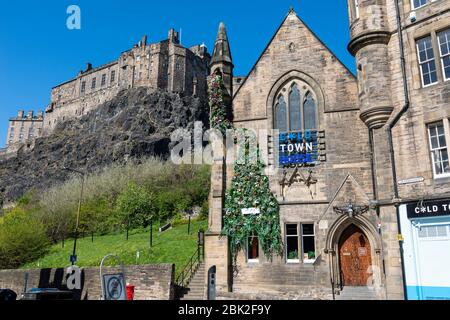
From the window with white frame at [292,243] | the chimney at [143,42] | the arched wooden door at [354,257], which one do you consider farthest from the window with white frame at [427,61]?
the chimney at [143,42]

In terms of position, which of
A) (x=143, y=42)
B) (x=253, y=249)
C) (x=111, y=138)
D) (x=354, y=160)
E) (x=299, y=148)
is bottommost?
(x=253, y=249)

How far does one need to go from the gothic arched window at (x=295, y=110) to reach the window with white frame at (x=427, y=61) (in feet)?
20.2

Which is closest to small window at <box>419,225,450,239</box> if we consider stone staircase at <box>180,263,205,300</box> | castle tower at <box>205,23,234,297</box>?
castle tower at <box>205,23,234,297</box>

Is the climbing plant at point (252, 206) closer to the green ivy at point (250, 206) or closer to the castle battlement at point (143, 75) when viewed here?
the green ivy at point (250, 206)

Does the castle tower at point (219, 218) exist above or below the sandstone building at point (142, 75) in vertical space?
below

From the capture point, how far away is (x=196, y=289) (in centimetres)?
1967

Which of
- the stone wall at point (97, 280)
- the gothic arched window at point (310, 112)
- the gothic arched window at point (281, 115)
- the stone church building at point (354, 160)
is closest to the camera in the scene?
the stone church building at point (354, 160)

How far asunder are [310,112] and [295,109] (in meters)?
0.80

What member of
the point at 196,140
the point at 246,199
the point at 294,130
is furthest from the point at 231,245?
the point at 196,140

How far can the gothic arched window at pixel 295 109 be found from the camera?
20578mm

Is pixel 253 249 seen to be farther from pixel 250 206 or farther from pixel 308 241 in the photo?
pixel 308 241

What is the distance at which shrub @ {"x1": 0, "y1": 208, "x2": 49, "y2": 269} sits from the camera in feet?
124

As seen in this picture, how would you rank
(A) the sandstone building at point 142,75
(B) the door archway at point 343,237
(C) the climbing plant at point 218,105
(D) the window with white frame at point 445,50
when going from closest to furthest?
1. (D) the window with white frame at point 445,50
2. (B) the door archway at point 343,237
3. (C) the climbing plant at point 218,105
4. (A) the sandstone building at point 142,75

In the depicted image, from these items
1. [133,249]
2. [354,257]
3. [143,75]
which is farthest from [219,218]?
[143,75]
